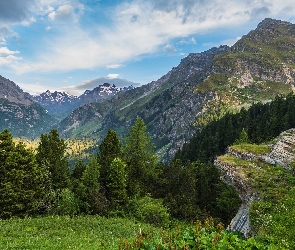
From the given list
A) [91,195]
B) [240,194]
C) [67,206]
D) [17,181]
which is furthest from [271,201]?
[17,181]

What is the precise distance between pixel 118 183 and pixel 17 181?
1621cm

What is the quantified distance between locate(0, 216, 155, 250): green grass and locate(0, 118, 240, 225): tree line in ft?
28.8

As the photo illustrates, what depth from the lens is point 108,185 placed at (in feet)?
153

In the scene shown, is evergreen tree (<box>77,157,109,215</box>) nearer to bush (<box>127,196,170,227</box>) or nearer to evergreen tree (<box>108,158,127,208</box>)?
evergreen tree (<box>108,158,127,208</box>)

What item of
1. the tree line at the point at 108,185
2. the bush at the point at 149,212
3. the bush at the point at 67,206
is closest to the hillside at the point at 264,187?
the bush at the point at 149,212

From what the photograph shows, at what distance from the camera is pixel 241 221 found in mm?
28312

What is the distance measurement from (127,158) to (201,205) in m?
18.8

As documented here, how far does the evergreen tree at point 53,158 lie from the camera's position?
167ft

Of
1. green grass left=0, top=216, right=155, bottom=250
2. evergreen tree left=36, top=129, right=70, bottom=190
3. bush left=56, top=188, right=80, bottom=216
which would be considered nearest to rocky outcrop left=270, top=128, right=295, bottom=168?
green grass left=0, top=216, right=155, bottom=250

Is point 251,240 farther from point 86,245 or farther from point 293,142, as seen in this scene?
point 293,142

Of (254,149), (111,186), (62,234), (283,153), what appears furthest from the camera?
(111,186)

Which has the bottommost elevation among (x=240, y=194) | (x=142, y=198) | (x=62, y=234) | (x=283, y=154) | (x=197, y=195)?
(x=197, y=195)

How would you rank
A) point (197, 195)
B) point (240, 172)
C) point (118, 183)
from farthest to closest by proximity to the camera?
point (197, 195), point (118, 183), point (240, 172)

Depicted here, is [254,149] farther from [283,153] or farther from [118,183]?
[118,183]
